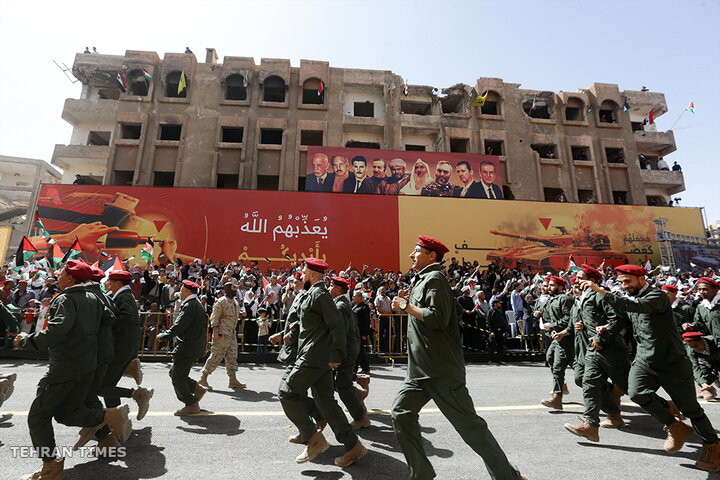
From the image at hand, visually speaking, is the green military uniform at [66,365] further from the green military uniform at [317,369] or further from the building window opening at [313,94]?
the building window opening at [313,94]

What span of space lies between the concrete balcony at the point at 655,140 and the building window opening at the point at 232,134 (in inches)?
1253

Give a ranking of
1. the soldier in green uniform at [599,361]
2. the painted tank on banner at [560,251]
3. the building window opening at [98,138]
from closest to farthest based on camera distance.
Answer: the soldier in green uniform at [599,361], the painted tank on banner at [560,251], the building window opening at [98,138]

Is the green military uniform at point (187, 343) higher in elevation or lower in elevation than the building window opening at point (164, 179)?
lower

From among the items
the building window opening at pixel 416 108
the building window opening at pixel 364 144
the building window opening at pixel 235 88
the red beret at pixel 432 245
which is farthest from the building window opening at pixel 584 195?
the red beret at pixel 432 245

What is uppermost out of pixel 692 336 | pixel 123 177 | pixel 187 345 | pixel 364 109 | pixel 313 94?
pixel 313 94

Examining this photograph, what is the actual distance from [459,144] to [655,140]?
17163mm

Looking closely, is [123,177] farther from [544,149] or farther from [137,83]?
[544,149]

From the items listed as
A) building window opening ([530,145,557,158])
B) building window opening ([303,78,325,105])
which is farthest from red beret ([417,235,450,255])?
building window opening ([530,145,557,158])

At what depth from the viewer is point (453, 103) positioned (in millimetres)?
30328

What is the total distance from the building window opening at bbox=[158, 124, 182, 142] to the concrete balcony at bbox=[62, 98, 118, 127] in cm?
347

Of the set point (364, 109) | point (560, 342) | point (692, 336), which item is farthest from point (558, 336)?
point (364, 109)

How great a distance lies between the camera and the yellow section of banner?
2108cm

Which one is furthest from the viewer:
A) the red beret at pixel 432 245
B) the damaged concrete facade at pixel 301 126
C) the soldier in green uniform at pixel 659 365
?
the damaged concrete facade at pixel 301 126

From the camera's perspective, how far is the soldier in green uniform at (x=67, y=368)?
10.1ft
